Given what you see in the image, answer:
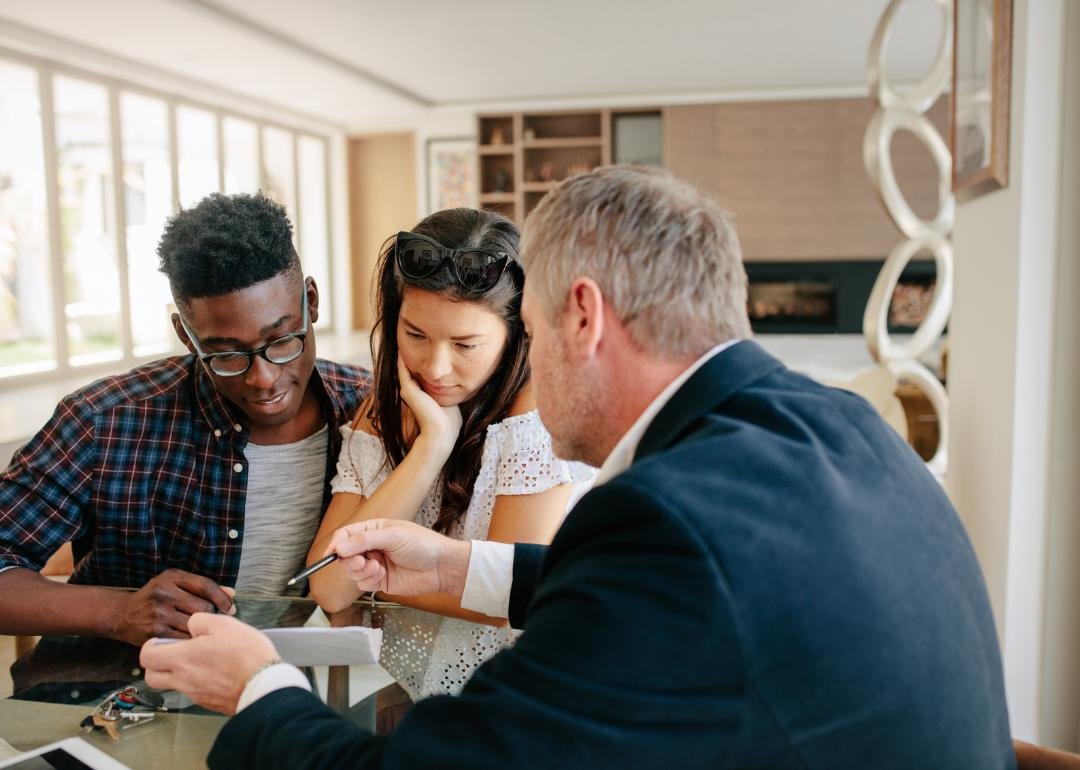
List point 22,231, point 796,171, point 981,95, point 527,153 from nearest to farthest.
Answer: point 981,95
point 22,231
point 796,171
point 527,153

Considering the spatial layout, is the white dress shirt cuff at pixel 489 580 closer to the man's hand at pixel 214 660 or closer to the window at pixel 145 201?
the man's hand at pixel 214 660

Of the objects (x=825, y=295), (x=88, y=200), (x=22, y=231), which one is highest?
(x=88, y=200)

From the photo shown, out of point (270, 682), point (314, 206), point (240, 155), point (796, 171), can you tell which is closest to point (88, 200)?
point (240, 155)

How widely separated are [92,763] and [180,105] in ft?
24.2

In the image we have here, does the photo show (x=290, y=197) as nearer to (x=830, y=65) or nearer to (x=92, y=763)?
(x=830, y=65)

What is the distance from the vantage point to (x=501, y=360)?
160 centimetres

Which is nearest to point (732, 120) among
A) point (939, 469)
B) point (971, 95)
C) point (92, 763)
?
point (939, 469)

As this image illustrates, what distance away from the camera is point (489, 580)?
1.37 m

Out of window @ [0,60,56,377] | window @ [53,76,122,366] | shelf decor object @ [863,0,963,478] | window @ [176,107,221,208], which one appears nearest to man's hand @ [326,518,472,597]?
shelf decor object @ [863,0,963,478]

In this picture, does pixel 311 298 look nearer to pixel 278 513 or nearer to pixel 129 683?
pixel 278 513

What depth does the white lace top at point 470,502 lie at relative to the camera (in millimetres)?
1450

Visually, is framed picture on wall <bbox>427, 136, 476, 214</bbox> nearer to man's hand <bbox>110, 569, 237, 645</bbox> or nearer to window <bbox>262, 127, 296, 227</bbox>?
window <bbox>262, 127, 296, 227</bbox>

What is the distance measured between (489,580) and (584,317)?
58 cm

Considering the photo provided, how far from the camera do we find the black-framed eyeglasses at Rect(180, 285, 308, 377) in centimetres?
155
